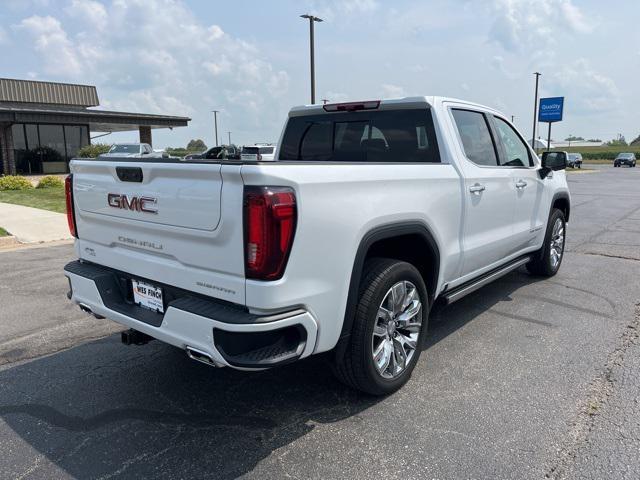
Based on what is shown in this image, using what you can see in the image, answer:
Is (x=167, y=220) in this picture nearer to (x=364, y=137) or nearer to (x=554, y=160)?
(x=364, y=137)

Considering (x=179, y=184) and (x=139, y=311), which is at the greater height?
(x=179, y=184)

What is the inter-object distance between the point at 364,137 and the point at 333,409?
223 centimetres

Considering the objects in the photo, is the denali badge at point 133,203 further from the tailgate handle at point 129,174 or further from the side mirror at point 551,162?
the side mirror at point 551,162

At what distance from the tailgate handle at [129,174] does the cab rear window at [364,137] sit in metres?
1.95

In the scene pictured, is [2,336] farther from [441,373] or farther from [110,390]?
[441,373]

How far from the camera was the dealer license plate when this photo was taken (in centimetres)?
306

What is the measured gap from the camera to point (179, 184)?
2.78 m

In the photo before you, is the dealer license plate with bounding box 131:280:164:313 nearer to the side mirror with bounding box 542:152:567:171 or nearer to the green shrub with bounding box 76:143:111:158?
the side mirror with bounding box 542:152:567:171

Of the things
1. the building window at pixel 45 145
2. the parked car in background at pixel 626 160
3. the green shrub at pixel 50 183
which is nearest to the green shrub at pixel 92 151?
the building window at pixel 45 145

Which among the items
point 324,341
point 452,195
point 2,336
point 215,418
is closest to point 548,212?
point 452,195

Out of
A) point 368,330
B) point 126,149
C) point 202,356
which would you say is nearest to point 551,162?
point 368,330

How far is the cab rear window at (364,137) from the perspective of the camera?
4.13 m

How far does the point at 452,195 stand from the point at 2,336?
13.1ft

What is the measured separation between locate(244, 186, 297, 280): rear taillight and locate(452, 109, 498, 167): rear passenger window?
7.22 ft
